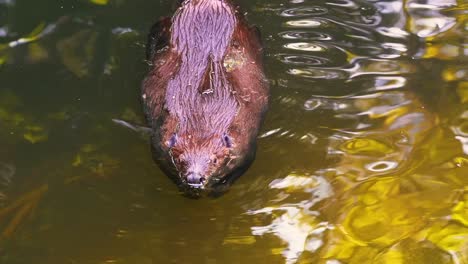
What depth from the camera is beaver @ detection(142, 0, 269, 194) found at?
167 inches

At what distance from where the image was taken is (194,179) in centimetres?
405

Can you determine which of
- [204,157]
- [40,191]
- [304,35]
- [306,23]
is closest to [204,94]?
[204,157]

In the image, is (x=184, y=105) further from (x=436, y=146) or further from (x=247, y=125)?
(x=436, y=146)

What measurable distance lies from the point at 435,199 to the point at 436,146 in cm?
45

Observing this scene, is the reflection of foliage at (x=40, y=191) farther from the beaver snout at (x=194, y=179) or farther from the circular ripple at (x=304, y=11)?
the circular ripple at (x=304, y=11)

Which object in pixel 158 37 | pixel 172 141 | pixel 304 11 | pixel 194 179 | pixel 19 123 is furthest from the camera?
pixel 304 11

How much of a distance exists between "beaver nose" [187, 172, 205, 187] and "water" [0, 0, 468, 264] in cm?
46

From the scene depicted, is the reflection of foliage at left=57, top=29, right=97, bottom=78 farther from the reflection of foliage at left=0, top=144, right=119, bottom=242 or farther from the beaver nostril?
the beaver nostril

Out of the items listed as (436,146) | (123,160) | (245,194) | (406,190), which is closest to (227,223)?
(245,194)

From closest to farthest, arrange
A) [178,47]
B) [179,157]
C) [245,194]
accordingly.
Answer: [179,157] → [245,194] → [178,47]

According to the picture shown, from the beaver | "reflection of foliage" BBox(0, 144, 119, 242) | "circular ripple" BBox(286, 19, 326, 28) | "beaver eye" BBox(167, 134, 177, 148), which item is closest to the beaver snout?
the beaver

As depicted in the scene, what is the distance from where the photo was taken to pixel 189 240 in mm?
4363

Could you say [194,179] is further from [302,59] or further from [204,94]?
[302,59]

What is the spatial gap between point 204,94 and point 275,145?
671 millimetres
